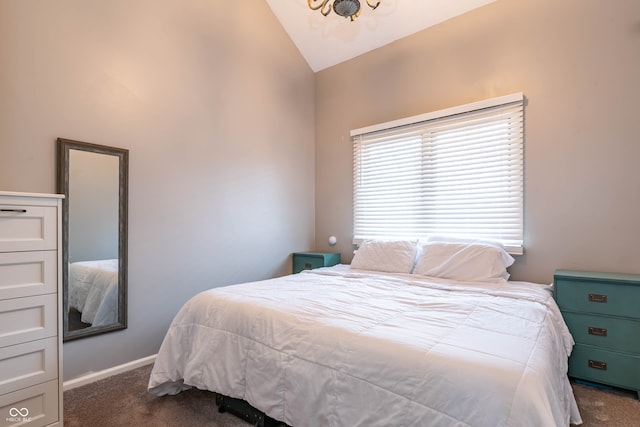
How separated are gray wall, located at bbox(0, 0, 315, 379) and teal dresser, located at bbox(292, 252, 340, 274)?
12 centimetres

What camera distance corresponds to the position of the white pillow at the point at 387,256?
2.90 meters

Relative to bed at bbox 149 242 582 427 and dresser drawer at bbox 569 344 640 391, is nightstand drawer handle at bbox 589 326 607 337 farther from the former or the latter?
bed at bbox 149 242 582 427

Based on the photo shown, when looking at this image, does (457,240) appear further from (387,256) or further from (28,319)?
(28,319)

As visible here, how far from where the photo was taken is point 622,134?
2.30m

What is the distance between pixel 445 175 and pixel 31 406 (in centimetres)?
327

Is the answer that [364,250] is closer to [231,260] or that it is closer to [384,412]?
[231,260]

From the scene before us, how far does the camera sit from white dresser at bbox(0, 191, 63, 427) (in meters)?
1.45

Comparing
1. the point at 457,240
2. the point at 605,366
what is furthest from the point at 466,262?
the point at 605,366

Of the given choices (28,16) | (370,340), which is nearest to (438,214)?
(370,340)

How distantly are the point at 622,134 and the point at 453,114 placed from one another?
1205mm

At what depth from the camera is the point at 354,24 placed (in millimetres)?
3465

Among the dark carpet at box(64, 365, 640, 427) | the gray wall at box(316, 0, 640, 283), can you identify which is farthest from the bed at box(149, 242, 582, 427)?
the gray wall at box(316, 0, 640, 283)

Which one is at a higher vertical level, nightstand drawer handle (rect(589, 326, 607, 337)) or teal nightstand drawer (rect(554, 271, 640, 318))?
teal nightstand drawer (rect(554, 271, 640, 318))

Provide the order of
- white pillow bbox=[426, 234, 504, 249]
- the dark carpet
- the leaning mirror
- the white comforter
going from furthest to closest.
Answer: white pillow bbox=[426, 234, 504, 249] → the leaning mirror → the dark carpet → the white comforter
